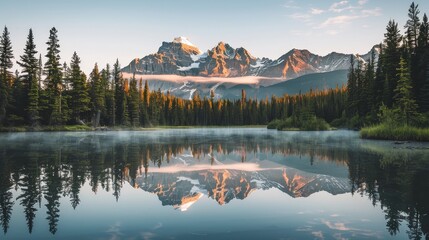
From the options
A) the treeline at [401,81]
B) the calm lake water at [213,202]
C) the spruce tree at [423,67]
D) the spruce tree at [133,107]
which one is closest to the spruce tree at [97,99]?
the spruce tree at [133,107]

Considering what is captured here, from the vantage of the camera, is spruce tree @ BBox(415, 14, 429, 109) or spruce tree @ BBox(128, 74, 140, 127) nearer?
spruce tree @ BBox(415, 14, 429, 109)

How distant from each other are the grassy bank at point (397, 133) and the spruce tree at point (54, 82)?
200 ft

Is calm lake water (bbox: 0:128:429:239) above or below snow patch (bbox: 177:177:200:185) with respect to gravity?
above

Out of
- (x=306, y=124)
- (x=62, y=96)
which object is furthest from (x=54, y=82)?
(x=306, y=124)

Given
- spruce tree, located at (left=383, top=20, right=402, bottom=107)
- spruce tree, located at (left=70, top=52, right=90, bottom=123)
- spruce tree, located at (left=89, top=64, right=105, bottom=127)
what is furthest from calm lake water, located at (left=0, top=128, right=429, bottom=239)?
spruce tree, located at (left=89, top=64, right=105, bottom=127)

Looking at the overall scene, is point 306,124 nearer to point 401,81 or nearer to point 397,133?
point 401,81

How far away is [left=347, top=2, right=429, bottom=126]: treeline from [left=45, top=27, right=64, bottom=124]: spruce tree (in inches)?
2487

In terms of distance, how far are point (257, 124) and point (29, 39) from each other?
128581mm

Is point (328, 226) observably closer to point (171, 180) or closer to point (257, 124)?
point (171, 180)

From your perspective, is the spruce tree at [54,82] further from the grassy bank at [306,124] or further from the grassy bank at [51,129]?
the grassy bank at [306,124]

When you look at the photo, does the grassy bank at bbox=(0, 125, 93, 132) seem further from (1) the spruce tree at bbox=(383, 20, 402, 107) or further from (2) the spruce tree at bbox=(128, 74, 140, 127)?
→ (1) the spruce tree at bbox=(383, 20, 402, 107)

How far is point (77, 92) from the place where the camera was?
86.2 metres

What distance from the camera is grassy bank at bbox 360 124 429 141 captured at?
135 feet

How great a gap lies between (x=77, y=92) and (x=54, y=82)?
6394mm
